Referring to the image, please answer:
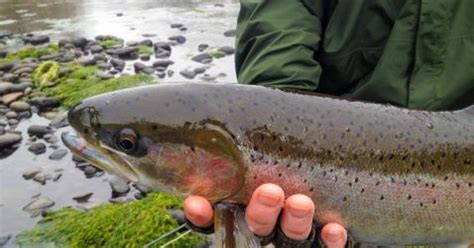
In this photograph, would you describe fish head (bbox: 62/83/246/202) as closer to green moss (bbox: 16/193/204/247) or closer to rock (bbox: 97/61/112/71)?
green moss (bbox: 16/193/204/247)

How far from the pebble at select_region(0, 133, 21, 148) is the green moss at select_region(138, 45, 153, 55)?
415 cm

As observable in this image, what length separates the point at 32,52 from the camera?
432 inches

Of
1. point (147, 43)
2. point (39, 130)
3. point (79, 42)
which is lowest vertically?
point (79, 42)

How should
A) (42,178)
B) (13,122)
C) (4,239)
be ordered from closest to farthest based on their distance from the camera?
(4,239) → (42,178) → (13,122)

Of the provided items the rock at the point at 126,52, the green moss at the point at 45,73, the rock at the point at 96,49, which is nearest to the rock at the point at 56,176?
the green moss at the point at 45,73

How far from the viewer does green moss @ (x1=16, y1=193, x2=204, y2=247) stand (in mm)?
4266

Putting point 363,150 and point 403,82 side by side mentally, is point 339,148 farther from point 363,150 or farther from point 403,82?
point 403,82

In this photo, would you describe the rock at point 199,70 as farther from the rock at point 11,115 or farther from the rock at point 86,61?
the rock at point 11,115

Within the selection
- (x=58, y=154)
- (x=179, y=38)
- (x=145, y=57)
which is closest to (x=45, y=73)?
(x=145, y=57)

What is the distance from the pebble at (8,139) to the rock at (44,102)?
1.22 metres

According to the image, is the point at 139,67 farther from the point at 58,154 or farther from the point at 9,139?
the point at 58,154

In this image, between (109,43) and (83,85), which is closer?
(83,85)

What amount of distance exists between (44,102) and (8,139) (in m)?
1.42

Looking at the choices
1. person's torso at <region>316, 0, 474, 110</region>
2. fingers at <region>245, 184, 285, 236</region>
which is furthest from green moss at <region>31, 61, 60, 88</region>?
A: fingers at <region>245, 184, 285, 236</region>
